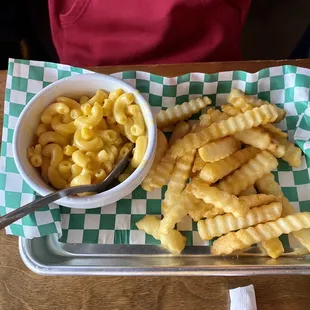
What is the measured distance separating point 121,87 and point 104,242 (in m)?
0.32

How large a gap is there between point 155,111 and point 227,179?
9.8 inches

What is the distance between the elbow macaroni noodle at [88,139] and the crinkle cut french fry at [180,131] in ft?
0.31

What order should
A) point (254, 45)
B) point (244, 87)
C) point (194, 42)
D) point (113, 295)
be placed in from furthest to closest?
1. point (254, 45)
2. point (194, 42)
3. point (244, 87)
4. point (113, 295)

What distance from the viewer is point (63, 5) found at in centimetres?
117

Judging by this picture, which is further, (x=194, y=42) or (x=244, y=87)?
(x=194, y=42)

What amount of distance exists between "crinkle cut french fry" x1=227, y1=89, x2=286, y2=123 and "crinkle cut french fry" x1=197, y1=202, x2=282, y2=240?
0.70 ft

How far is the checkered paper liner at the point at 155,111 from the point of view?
930mm

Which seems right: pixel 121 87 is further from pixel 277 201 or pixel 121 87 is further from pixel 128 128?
pixel 277 201

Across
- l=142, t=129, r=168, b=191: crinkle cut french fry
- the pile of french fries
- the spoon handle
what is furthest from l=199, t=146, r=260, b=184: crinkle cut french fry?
the spoon handle

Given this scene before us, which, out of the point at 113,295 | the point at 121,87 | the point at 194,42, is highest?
the point at 194,42

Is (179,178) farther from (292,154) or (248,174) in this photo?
(292,154)

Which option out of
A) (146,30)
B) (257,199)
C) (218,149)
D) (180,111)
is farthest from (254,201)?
(146,30)

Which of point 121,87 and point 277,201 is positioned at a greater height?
point 121,87

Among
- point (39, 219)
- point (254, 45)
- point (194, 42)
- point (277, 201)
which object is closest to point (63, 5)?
→ point (194, 42)
